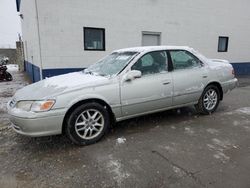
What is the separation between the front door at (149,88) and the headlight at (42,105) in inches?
47.9

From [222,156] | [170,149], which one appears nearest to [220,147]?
[222,156]

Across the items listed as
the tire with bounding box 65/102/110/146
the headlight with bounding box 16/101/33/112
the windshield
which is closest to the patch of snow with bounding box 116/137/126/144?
the tire with bounding box 65/102/110/146

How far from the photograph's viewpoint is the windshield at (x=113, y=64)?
159 inches

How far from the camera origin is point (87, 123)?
3.62 metres

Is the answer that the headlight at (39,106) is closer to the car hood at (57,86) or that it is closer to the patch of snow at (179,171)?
the car hood at (57,86)

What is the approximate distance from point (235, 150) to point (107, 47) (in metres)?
6.62

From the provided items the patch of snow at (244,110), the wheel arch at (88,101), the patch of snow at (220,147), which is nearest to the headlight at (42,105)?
the wheel arch at (88,101)

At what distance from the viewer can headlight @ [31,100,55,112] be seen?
3.23 metres

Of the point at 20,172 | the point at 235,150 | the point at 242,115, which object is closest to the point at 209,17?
the point at 242,115

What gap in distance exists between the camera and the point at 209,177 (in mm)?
2754

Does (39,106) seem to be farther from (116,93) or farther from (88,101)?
(116,93)

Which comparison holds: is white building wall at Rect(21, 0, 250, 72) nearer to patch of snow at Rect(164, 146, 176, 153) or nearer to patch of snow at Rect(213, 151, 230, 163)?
patch of snow at Rect(164, 146, 176, 153)

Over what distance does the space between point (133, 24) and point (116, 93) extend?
628cm

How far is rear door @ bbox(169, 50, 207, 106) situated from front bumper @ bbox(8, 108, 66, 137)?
7.75 ft
